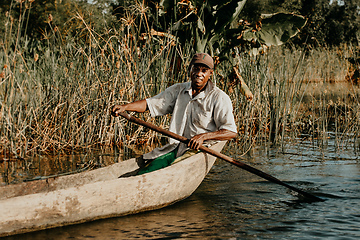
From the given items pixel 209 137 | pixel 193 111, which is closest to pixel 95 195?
pixel 209 137

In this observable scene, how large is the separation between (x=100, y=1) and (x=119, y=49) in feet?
50.1

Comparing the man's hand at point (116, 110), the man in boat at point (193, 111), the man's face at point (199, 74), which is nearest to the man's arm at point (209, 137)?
the man in boat at point (193, 111)

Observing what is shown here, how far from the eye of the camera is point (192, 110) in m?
4.20

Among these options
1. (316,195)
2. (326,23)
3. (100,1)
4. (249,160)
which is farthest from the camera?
(326,23)

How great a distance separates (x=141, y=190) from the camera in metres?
3.62

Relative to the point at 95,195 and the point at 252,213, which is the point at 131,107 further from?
the point at 252,213

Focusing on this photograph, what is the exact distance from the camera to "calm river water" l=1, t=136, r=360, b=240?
3.36m

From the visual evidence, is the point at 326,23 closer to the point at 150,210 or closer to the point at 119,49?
the point at 119,49

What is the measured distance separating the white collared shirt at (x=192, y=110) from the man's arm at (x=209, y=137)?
0.05 metres

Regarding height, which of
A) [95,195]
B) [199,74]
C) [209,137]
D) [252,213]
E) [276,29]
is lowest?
[252,213]

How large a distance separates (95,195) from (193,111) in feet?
4.30

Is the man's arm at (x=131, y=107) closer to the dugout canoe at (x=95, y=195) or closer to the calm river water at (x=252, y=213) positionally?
the dugout canoe at (x=95, y=195)

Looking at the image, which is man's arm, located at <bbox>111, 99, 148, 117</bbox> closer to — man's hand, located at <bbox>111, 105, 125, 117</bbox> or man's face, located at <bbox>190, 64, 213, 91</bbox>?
man's hand, located at <bbox>111, 105, 125, 117</bbox>

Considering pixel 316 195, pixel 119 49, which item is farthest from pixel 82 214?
pixel 119 49
